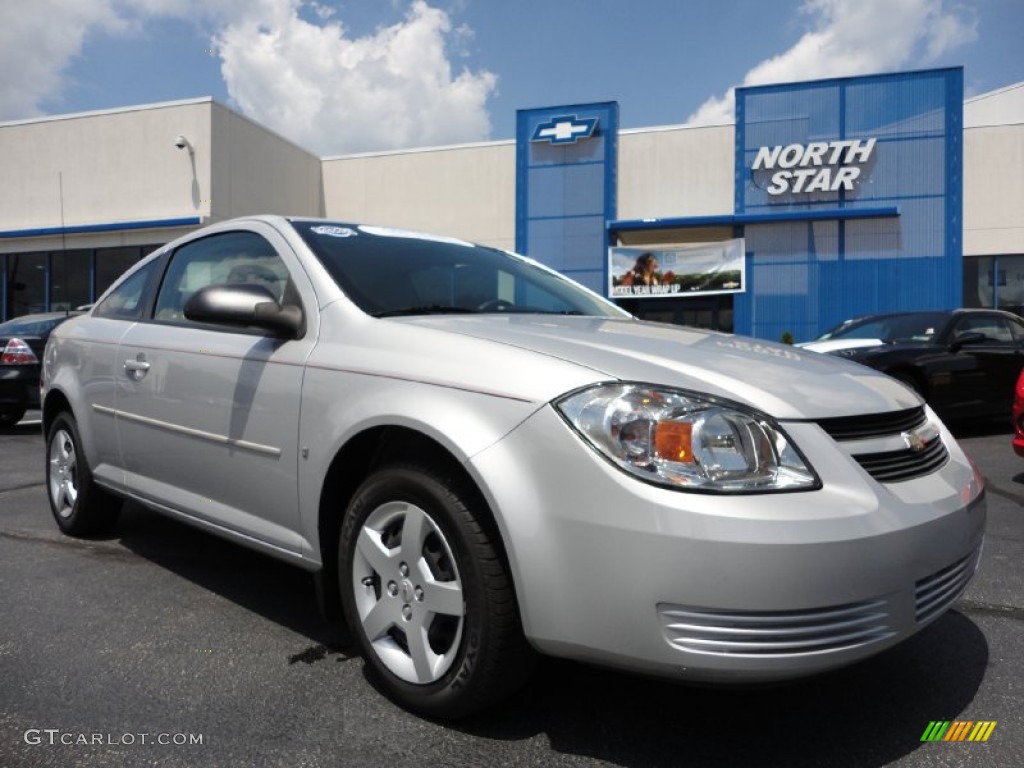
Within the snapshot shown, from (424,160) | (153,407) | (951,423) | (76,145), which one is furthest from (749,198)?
(153,407)

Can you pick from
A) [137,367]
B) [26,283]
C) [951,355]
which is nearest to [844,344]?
[951,355]

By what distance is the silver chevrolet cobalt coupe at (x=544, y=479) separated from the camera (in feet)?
5.54

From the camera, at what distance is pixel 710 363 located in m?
2.05

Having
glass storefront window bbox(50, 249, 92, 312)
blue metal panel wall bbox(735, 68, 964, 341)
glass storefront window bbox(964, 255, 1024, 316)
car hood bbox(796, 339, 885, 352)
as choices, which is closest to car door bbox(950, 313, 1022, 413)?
car hood bbox(796, 339, 885, 352)

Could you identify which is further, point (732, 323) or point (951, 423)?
point (732, 323)

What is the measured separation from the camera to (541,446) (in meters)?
1.82

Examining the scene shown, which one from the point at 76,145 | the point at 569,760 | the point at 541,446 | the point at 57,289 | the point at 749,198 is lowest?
the point at 569,760

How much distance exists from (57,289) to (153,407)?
19962 mm

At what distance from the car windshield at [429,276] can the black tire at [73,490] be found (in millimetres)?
1867

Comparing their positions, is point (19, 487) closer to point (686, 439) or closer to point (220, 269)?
point (220, 269)

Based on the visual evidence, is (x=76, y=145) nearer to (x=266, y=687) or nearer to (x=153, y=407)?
(x=153, y=407)

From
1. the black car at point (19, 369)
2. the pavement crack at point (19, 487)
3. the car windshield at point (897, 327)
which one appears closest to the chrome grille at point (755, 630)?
the pavement crack at point (19, 487)

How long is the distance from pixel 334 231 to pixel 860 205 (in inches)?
737

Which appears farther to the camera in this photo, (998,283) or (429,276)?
(998,283)
